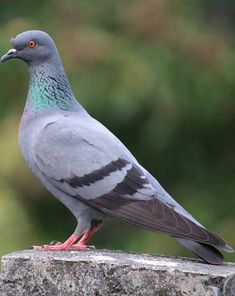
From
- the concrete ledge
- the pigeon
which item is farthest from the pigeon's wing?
the concrete ledge

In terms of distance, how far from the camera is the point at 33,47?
6.58 metres

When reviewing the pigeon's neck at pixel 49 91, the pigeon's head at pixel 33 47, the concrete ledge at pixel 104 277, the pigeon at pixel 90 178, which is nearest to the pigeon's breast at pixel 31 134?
the pigeon at pixel 90 178

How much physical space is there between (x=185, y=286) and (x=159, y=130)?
526 cm

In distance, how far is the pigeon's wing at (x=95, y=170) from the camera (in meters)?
6.02

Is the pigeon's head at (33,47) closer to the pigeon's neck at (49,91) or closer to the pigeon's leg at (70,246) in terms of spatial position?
the pigeon's neck at (49,91)

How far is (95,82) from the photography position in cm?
987

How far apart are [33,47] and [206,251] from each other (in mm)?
1746

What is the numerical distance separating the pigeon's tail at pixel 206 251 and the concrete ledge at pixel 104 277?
0.32 metres

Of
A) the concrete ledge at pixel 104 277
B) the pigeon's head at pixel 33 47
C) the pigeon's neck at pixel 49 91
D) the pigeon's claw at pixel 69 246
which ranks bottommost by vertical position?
the concrete ledge at pixel 104 277

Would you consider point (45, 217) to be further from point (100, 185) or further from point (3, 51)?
point (100, 185)

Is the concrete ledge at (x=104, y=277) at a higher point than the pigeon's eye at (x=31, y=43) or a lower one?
lower

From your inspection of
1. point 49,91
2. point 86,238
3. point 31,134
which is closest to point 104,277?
point 86,238

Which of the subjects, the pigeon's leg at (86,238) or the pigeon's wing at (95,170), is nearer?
the pigeon's leg at (86,238)

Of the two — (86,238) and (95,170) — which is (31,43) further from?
(86,238)
